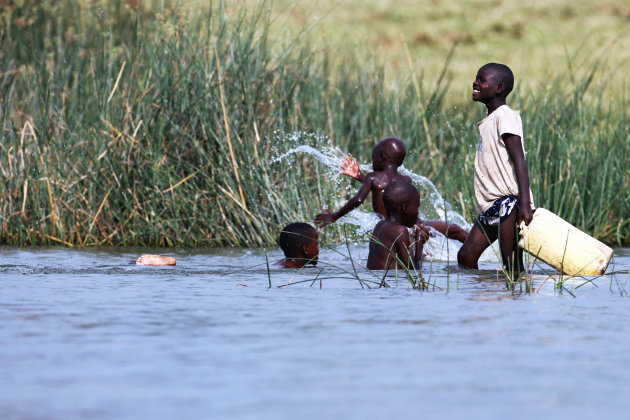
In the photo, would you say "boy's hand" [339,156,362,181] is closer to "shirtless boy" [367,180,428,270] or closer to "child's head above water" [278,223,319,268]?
"child's head above water" [278,223,319,268]

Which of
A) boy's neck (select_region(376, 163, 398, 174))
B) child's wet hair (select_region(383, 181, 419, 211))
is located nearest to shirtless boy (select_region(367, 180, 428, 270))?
child's wet hair (select_region(383, 181, 419, 211))

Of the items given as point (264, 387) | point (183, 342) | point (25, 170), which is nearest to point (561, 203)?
point (25, 170)

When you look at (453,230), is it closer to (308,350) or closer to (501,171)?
(501,171)

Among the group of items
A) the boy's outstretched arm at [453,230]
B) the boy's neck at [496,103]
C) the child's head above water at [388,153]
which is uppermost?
the boy's neck at [496,103]

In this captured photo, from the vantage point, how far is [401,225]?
26.2 feet

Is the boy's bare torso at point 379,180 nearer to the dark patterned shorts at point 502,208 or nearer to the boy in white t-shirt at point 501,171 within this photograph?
the boy in white t-shirt at point 501,171

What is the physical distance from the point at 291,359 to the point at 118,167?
6.38 m

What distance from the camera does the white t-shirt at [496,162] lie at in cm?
742

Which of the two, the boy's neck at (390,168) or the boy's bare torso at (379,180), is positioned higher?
the boy's neck at (390,168)

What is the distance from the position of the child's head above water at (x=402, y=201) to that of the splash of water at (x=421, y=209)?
3.85 feet

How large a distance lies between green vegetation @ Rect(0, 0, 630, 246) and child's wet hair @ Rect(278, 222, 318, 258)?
4.26 ft

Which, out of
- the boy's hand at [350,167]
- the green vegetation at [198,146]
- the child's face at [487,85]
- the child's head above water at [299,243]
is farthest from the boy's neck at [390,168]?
the child's face at [487,85]

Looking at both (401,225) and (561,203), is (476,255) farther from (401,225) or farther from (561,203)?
(561,203)

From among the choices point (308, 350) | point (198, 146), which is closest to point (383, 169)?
point (198, 146)
